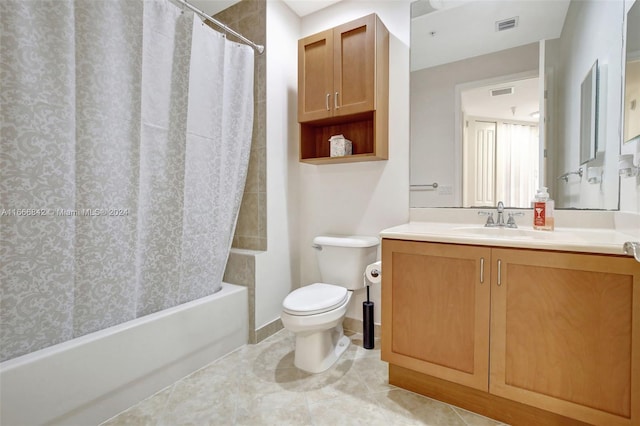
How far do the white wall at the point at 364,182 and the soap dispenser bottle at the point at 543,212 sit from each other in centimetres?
70

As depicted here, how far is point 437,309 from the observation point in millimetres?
1361

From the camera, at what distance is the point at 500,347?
1230mm

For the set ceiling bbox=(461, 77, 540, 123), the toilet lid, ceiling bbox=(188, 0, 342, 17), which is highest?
ceiling bbox=(188, 0, 342, 17)

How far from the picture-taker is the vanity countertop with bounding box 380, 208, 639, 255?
3.58ft

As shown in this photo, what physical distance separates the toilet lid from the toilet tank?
0.36 feet

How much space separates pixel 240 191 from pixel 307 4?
57.3 inches

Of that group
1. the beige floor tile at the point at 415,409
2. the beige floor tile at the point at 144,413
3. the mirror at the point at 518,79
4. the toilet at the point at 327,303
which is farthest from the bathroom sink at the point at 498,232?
the beige floor tile at the point at 144,413

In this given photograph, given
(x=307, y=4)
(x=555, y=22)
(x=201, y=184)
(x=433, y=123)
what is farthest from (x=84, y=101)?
(x=555, y=22)

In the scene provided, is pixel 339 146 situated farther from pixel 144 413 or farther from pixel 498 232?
pixel 144 413

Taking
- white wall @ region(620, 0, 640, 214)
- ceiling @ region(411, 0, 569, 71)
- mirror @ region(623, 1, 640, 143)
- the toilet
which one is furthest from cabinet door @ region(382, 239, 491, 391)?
ceiling @ region(411, 0, 569, 71)

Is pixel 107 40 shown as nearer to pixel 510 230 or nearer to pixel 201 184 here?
pixel 201 184

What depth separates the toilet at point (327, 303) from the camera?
159 centimetres

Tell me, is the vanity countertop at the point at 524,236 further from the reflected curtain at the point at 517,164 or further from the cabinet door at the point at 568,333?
the reflected curtain at the point at 517,164

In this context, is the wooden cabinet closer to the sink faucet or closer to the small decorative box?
the small decorative box
